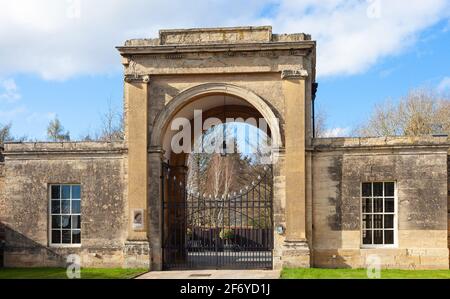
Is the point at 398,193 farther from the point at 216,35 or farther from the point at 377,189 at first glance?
the point at 216,35

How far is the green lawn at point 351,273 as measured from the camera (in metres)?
14.6

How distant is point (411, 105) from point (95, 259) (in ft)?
73.6

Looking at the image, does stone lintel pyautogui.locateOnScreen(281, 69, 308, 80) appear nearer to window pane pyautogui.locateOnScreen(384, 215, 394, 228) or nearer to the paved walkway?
window pane pyautogui.locateOnScreen(384, 215, 394, 228)

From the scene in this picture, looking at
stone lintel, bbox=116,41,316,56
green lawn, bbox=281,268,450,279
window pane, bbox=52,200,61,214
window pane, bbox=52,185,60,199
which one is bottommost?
green lawn, bbox=281,268,450,279

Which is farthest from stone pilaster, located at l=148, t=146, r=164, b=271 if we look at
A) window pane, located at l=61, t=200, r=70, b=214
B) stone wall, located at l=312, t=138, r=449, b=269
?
stone wall, located at l=312, t=138, r=449, b=269

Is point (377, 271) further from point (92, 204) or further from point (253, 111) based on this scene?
point (92, 204)

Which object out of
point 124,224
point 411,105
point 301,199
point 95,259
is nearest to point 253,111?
point 301,199

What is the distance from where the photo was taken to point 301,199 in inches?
642

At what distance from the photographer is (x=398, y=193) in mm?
16453

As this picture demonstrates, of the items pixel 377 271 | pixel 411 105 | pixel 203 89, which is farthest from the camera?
pixel 411 105

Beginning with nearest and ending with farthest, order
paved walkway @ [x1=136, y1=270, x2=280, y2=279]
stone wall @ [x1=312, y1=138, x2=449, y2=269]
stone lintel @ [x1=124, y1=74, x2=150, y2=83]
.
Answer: paved walkway @ [x1=136, y1=270, x2=280, y2=279] < stone wall @ [x1=312, y1=138, x2=449, y2=269] < stone lintel @ [x1=124, y1=74, x2=150, y2=83]

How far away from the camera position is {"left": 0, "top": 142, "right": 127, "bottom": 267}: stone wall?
675 inches

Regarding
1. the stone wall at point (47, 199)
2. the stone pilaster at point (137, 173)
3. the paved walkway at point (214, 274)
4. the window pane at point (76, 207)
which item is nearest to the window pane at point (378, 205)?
the paved walkway at point (214, 274)

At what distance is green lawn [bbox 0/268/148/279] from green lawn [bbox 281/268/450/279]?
4340 mm
